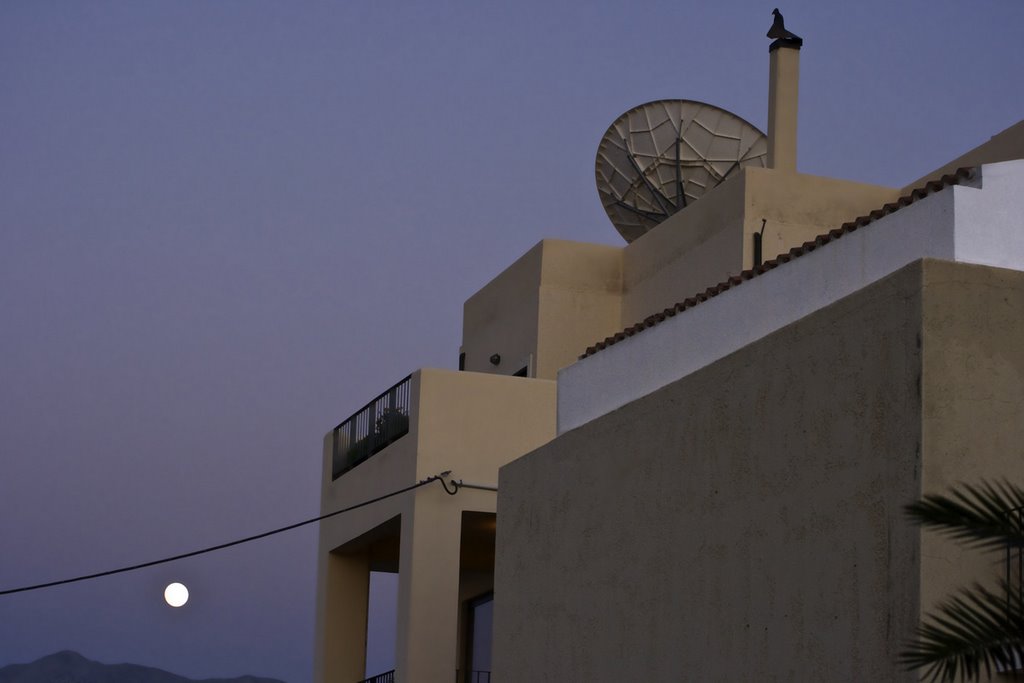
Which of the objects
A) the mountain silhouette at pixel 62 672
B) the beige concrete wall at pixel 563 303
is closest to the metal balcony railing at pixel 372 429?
the beige concrete wall at pixel 563 303

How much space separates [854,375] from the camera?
37.4ft

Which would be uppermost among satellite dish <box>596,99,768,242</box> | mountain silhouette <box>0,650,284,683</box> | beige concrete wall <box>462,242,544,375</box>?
satellite dish <box>596,99,768,242</box>

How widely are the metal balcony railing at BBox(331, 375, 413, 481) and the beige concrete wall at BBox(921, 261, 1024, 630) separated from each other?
449 inches

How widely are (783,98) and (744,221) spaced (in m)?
2.98

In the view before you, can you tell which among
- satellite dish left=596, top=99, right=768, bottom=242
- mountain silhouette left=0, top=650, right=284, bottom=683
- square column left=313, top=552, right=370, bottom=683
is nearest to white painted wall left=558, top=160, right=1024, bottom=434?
square column left=313, top=552, right=370, bottom=683

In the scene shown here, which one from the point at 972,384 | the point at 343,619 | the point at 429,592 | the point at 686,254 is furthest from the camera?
the point at 343,619

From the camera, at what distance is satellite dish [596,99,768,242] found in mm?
26797

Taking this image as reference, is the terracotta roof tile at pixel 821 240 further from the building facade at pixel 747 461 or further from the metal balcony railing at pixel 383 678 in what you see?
the metal balcony railing at pixel 383 678

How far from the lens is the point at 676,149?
26.8 meters

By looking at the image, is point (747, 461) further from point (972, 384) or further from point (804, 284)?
point (972, 384)

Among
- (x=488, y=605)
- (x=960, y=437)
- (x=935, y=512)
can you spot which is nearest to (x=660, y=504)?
(x=960, y=437)

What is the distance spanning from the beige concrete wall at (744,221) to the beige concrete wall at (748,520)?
7289mm

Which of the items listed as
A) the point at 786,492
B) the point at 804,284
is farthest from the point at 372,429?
the point at 786,492

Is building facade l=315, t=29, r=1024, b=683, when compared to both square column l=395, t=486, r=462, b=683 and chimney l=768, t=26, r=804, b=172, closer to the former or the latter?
square column l=395, t=486, r=462, b=683
